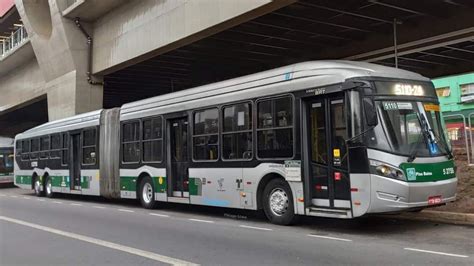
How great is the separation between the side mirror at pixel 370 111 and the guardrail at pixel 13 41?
28.5 meters

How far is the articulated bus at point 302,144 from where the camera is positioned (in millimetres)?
9102

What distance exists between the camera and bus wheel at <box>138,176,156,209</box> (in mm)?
14945

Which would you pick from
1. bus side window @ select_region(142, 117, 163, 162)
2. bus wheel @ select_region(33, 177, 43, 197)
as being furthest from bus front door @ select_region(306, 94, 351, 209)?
bus wheel @ select_region(33, 177, 43, 197)

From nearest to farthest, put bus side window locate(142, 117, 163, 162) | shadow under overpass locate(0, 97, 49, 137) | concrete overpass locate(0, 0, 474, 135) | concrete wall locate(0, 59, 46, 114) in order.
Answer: bus side window locate(142, 117, 163, 162)
concrete overpass locate(0, 0, 474, 135)
concrete wall locate(0, 59, 46, 114)
shadow under overpass locate(0, 97, 49, 137)

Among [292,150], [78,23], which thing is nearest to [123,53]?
[78,23]

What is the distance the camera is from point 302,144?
1016 cm

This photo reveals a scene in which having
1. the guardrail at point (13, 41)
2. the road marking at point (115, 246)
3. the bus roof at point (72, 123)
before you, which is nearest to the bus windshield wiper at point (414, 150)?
the road marking at point (115, 246)

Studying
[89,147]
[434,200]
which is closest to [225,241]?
[434,200]

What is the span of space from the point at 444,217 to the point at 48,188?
637 inches

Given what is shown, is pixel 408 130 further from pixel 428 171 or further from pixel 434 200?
pixel 434 200

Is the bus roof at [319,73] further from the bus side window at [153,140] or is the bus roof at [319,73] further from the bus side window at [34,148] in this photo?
the bus side window at [34,148]

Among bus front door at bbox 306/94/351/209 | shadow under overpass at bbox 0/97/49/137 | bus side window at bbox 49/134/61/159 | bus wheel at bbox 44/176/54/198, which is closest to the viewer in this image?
bus front door at bbox 306/94/351/209

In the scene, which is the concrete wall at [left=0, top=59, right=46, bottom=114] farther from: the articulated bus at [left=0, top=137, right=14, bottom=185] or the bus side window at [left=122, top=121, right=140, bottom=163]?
the bus side window at [left=122, top=121, right=140, bottom=163]

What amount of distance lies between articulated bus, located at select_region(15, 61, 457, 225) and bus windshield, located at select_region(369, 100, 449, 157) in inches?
0.8
